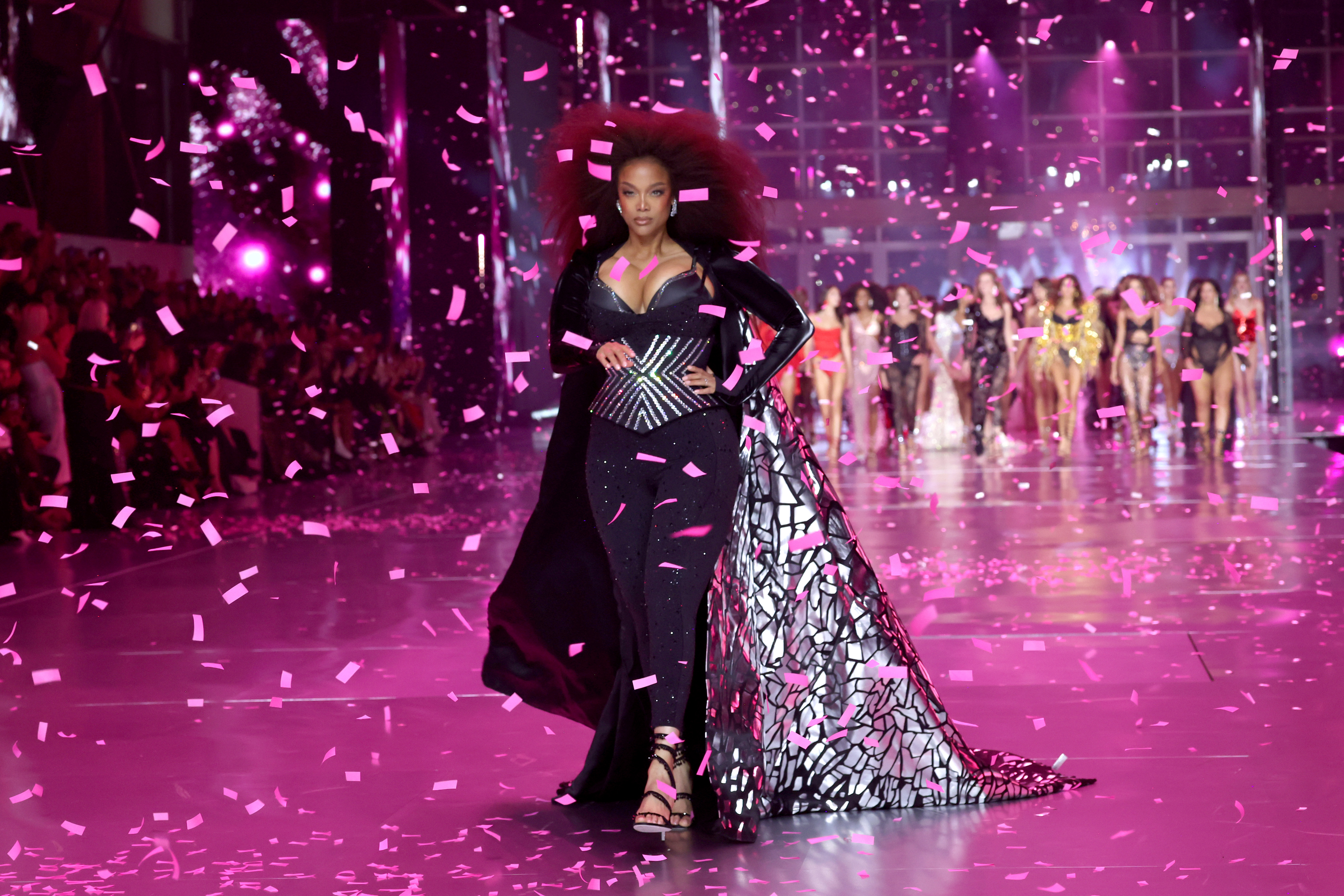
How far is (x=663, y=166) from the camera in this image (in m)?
3.75

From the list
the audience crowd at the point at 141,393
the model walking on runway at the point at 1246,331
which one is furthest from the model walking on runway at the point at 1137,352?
the audience crowd at the point at 141,393

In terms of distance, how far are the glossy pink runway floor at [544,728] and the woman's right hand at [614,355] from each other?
967 millimetres

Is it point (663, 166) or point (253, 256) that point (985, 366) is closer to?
point (663, 166)

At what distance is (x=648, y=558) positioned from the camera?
358cm

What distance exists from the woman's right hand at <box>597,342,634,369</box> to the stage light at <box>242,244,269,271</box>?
20.4 m

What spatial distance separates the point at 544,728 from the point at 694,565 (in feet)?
3.63

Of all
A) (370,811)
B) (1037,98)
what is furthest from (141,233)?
(1037,98)

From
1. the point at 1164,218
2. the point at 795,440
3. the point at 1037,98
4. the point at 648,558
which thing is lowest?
the point at 648,558

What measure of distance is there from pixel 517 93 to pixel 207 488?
1067 centimetres

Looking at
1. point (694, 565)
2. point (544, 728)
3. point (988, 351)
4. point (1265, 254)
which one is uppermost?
point (1265, 254)

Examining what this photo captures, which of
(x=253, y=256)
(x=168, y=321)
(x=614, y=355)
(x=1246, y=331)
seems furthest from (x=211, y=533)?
(x=253, y=256)

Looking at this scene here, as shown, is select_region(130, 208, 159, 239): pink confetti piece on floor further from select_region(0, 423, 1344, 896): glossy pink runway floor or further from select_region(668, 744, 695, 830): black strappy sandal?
select_region(668, 744, 695, 830): black strappy sandal

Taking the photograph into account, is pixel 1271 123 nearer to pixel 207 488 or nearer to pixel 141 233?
pixel 141 233

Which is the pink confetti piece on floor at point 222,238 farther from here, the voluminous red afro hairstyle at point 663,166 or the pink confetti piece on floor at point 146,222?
the voluminous red afro hairstyle at point 663,166
